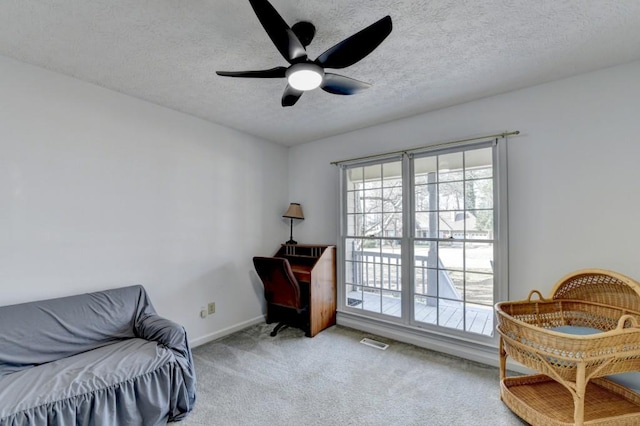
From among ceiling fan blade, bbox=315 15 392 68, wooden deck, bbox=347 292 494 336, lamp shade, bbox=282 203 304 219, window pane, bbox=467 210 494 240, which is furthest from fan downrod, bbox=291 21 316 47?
wooden deck, bbox=347 292 494 336

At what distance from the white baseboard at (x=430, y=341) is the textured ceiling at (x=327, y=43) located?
7.84 feet

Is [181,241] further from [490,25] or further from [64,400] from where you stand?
[490,25]

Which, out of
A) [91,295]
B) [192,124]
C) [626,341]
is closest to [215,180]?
[192,124]

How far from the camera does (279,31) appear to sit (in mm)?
1325

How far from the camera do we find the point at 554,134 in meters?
2.30

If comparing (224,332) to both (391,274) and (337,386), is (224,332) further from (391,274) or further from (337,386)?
(391,274)

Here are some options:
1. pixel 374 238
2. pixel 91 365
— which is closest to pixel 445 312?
pixel 374 238

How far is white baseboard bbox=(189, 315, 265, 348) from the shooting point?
2.93m

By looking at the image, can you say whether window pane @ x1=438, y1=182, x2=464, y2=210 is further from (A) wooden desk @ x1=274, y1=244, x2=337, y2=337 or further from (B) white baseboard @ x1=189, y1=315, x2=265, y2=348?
(B) white baseboard @ x1=189, y1=315, x2=265, y2=348

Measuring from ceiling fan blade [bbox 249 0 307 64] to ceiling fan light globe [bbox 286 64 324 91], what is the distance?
0.04 meters

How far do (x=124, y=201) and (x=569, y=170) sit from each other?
384cm

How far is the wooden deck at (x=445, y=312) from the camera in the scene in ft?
8.59

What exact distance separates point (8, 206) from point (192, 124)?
164 centimetres

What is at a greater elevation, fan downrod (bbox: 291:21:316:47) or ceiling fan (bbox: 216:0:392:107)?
fan downrod (bbox: 291:21:316:47)
